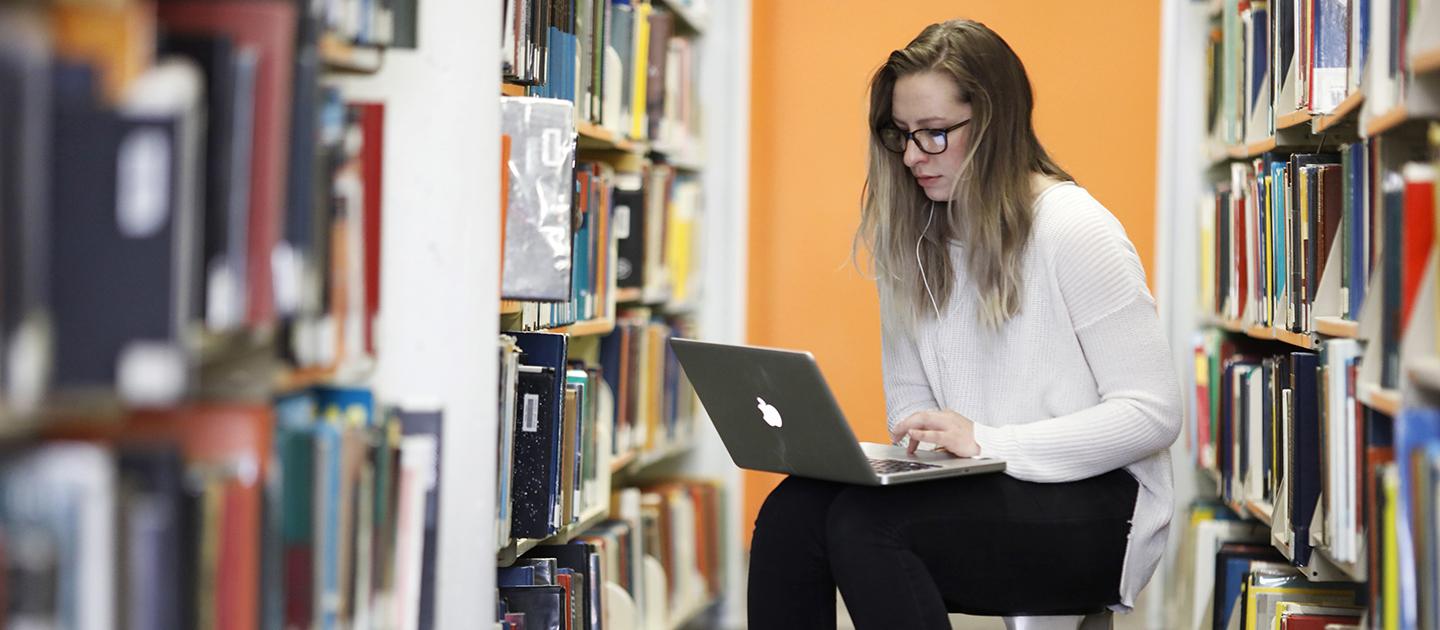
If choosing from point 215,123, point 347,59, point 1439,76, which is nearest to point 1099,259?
point 1439,76

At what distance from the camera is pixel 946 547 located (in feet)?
5.45

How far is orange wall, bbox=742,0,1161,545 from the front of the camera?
337 cm

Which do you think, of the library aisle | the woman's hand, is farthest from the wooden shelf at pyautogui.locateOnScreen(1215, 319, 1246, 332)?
the woman's hand

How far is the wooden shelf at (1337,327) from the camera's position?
165 centimetres

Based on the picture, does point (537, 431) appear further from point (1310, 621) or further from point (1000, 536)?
point (1310, 621)

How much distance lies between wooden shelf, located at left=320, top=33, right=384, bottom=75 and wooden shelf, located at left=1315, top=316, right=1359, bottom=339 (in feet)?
3.56

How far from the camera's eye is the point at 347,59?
1273mm

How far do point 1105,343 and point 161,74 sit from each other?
1.21m

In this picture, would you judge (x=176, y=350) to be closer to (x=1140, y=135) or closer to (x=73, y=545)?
(x=73, y=545)

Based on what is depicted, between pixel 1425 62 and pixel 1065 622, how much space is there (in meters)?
0.78

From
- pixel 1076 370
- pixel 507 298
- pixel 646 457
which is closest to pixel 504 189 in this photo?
pixel 507 298

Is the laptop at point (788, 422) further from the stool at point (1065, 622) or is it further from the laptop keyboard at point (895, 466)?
the stool at point (1065, 622)

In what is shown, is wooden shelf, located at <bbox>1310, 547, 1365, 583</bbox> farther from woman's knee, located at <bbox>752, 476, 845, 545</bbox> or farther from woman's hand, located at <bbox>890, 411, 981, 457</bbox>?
woman's knee, located at <bbox>752, 476, 845, 545</bbox>

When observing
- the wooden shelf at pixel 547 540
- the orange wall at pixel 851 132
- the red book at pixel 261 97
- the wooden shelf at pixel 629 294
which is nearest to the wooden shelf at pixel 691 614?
the orange wall at pixel 851 132
